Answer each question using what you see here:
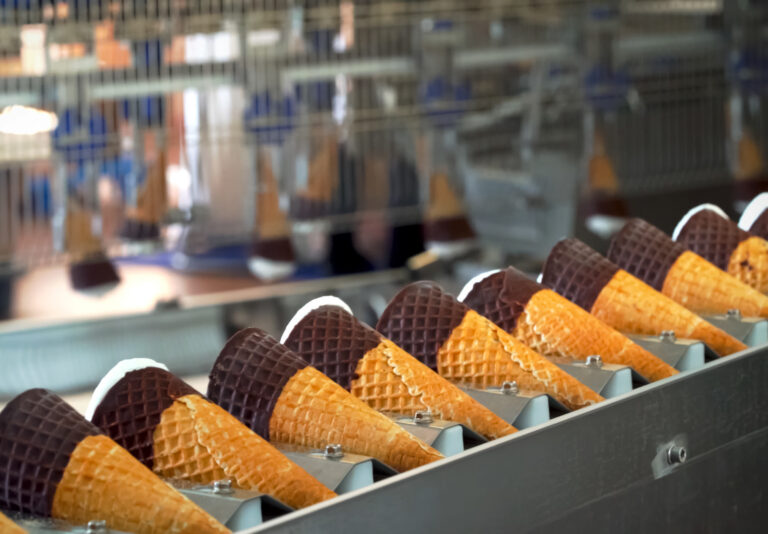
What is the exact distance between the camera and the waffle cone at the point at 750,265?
1.22 m

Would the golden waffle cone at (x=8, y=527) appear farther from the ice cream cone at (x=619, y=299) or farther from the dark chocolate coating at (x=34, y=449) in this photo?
the ice cream cone at (x=619, y=299)

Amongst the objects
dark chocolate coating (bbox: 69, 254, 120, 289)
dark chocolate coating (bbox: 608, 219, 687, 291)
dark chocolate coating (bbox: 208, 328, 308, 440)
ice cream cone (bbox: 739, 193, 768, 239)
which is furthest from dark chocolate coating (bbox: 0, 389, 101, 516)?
dark chocolate coating (bbox: 69, 254, 120, 289)

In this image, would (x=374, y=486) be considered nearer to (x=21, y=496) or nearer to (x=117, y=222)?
(x=21, y=496)

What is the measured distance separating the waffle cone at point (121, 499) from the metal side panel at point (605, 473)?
2.6 inches

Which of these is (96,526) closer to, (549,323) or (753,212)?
(549,323)

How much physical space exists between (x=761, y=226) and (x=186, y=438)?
30.9 inches

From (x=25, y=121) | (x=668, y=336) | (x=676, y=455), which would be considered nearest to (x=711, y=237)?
(x=668, y=336)

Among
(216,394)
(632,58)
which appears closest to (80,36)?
(632,58)

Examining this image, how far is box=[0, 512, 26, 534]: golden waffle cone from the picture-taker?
2.04ft

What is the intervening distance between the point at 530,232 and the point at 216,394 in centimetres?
336

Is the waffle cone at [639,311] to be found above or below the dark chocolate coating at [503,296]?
below

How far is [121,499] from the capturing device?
2.22ft

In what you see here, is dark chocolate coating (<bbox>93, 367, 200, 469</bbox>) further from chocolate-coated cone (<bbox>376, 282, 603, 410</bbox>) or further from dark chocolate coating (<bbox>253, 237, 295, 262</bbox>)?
dark chocolate coating (<bbox>253, 237, 295, 262</bbox>)

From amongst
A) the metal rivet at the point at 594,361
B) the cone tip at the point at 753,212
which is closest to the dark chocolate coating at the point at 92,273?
the cone tip at the point at 753,212
